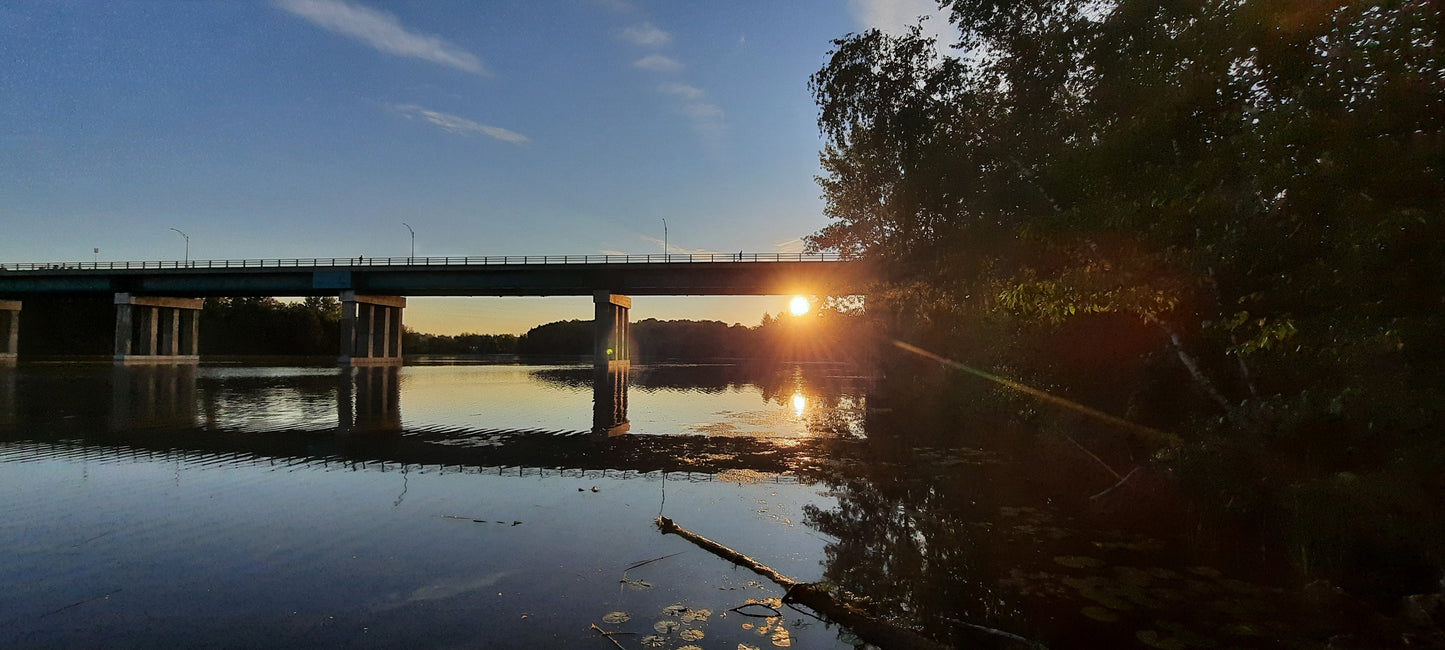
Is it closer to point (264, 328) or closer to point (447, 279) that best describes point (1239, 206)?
point (447, 279)

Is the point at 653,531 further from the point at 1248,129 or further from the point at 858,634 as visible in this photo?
the point at 1248,129

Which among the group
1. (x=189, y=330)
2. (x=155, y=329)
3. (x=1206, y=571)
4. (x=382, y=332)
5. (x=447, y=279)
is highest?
(x=447, y=279)

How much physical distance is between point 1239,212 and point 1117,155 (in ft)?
5.77

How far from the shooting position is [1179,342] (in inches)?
432

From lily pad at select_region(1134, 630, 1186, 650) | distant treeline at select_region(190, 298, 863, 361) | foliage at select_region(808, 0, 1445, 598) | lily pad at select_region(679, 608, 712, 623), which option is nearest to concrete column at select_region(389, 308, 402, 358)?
distant treeline at select_region(190, 298, 863, 361)

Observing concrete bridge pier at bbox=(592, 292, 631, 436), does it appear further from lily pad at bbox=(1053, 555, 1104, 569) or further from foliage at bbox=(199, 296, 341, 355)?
foliage at bbox=(199, 296, 341, 355)

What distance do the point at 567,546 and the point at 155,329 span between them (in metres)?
105

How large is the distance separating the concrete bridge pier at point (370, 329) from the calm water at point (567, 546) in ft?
213

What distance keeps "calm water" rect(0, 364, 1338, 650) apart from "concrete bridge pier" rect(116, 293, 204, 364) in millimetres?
82084

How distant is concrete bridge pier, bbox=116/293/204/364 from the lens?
81.2m

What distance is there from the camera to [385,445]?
1675 cm

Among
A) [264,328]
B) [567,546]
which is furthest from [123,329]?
[567,546]

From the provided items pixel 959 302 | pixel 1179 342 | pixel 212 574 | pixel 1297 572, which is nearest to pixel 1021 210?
pixel 1179 342

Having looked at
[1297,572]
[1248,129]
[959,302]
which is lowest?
[1297,572]
